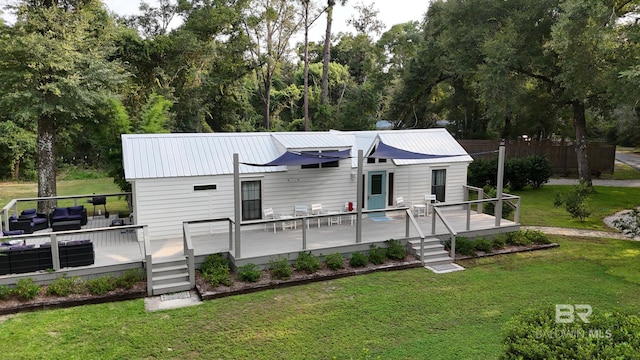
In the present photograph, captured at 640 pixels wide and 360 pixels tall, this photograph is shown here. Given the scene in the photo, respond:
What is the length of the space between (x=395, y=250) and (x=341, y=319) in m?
3.80

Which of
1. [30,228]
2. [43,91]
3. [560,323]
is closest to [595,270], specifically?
[560,323]

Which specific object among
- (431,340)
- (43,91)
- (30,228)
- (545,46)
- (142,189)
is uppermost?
(545,46)

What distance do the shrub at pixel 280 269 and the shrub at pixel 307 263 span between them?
0.82ft

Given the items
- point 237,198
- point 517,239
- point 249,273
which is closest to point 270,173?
point 237,198

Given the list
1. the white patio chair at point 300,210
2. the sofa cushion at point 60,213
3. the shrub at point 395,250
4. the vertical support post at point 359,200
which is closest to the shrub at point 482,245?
the shrub at point 395,250

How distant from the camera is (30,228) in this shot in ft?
41.2

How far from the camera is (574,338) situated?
14.1 feet

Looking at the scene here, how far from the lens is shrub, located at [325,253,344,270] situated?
35.7 ft

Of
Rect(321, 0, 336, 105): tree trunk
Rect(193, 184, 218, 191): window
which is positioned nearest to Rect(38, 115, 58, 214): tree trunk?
Rect(193, 184, 218, 191): window

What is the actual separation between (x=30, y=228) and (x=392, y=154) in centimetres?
1098

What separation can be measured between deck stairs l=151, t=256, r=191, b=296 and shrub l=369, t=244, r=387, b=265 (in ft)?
15.4

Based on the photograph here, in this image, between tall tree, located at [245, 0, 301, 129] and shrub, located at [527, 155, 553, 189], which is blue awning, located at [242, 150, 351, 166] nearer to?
shrub, located at [527, 155, 553, 189]

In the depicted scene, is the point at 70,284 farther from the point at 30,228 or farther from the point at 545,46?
the point at 545,46

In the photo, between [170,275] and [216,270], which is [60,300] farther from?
[216,270]
